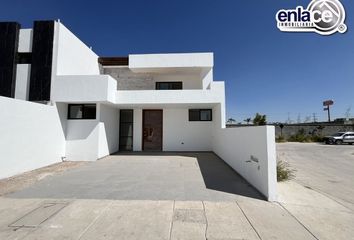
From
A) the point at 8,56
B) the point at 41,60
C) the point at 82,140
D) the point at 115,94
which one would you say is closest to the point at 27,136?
the point at 82,140

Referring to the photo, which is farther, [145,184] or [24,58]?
[24,58]

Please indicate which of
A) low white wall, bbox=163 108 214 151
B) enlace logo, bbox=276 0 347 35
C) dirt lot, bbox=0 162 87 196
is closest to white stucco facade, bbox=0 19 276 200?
low white wall, bbox=163 108 214 151

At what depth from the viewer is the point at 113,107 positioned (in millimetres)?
12594

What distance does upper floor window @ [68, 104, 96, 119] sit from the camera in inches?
408

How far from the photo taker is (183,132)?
13.5 m

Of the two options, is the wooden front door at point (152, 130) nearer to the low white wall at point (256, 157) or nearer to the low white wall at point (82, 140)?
the low white wall at point (82, 140)

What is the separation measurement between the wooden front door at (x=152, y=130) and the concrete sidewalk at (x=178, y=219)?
9.09m

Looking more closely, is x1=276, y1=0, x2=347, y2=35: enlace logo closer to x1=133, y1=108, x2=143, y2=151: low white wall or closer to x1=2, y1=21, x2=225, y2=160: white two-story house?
x1=2, y1=21, x2=225, y2=160: white two-story house

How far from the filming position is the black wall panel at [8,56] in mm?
9104

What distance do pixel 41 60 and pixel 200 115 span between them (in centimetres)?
1025

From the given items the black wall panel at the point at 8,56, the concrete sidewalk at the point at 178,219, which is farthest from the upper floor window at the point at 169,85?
the concrete sidewalk at the point at 178,219

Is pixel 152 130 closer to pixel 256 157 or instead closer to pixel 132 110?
pixel 132 110

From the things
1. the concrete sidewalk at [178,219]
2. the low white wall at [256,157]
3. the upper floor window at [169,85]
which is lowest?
the concrete sidewalk at [178,219]

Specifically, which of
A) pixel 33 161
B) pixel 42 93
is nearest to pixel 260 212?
pixel 33 161
